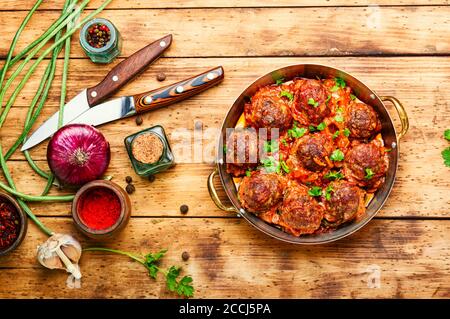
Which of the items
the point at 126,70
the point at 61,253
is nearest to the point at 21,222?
the point at 61,253

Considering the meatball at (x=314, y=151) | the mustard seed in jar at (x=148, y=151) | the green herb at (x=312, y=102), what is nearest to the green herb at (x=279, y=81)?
the green herb at (x=312, y=102)

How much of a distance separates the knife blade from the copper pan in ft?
0.86

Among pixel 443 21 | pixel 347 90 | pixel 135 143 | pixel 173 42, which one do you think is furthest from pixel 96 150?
pixel 443 21

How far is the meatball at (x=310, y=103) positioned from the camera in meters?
3.03

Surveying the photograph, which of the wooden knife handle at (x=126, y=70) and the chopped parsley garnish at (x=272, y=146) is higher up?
the wooden knife handle at (x=126, y=70)

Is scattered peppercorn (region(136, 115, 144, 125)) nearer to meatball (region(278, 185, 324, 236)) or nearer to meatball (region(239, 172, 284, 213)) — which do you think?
meatball (region(239, 172, 284, 213))

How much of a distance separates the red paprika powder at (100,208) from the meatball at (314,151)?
0.99 m

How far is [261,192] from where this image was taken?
2.98 m

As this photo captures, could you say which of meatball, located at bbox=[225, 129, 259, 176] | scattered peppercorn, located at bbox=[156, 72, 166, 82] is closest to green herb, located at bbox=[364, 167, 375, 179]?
meatball, located at bbox=[225, 129, 259, 176]

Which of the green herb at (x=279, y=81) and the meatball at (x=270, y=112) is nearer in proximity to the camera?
the meatball at (x=270, y=112)

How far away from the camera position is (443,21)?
3348 mm

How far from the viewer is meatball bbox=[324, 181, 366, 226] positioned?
296 centimetres

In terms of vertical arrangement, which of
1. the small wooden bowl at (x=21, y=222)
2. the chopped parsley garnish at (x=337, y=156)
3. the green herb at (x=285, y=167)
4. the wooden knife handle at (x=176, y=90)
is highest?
the wooden knife handle at (x=176, y=90)

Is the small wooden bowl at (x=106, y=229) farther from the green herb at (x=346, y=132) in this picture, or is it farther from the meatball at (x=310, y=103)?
the green herb at (x=346, y=132)
